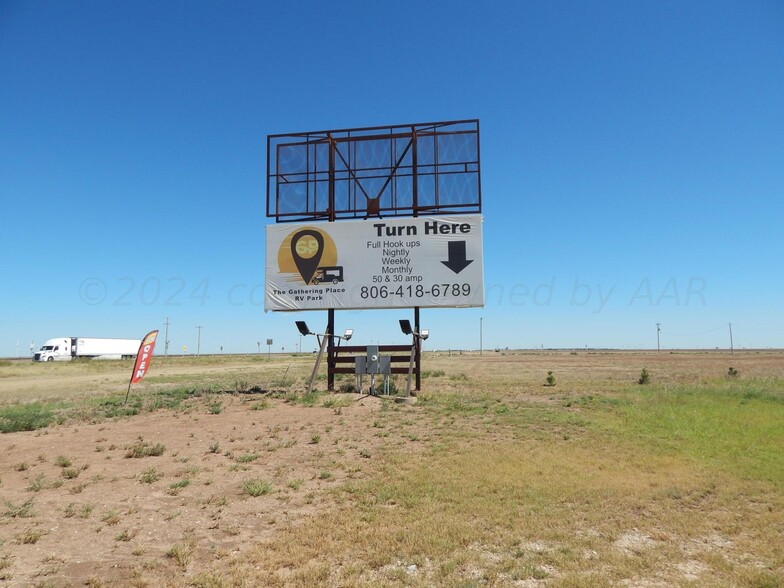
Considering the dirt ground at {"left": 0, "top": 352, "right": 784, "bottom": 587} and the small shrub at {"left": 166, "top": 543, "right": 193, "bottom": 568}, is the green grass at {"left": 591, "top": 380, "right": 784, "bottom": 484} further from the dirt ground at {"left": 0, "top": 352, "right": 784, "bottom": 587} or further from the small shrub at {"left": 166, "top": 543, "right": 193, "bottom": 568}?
the small shrub at {"left": 166, "top": 543, "right": 193, "bottom": 568}

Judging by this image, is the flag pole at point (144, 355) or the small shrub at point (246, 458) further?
the flag pole at point (144, 355)

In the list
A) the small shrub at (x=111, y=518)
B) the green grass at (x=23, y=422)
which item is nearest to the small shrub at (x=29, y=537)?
the small shrub at (x=111, y=518)

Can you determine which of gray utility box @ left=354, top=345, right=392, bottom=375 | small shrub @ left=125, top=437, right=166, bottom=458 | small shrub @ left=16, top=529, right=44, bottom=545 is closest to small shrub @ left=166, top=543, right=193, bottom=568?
small shrub @ left=16, top=529, right=44, bottom=545

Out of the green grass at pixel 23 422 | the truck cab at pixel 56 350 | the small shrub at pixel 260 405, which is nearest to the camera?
the green grass at pixel 23 422

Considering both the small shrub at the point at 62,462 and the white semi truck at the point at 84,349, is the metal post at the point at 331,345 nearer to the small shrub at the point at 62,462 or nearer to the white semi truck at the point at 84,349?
the small shrub at the point at 62,462

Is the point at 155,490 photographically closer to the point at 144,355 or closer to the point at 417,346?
the point at 144,355

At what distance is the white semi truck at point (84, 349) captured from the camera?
87.3 meters

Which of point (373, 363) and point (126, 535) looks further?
point (373, 363)

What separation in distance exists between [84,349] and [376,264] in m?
93.9

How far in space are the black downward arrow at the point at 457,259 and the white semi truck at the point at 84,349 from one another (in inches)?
3082

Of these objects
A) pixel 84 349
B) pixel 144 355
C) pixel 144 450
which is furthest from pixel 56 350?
pixel 144 450

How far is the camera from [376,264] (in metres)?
22.0

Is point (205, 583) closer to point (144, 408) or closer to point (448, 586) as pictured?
point (448, 586)

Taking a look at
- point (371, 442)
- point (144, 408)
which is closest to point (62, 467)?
point (371, 442)
